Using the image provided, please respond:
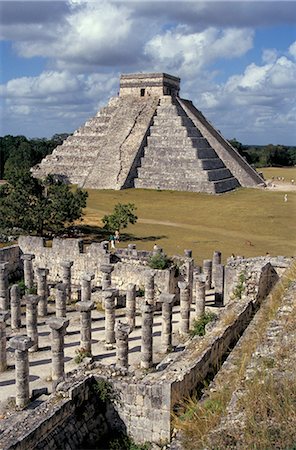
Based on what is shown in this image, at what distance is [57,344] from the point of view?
1238 centimetres

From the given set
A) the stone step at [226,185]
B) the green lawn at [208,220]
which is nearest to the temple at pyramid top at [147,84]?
the stone step at [226,185]

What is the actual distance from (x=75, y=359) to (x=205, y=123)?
5486 centimetres

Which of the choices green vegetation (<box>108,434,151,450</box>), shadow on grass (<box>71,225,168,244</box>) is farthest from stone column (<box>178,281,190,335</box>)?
shadow on grass (<box>71,225,168,244</box>)

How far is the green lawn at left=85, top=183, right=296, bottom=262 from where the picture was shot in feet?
91.2

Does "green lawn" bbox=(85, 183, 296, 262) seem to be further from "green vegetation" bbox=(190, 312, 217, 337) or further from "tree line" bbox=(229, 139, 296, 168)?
"tree line" bbox=(229, 139, 296, 168)

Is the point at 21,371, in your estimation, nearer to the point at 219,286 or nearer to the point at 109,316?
the point at 109,316

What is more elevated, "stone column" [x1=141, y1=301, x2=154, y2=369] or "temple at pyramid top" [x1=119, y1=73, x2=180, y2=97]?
"temple at pyramid top" [x1=119, y1=73, x2=180, y2=97]

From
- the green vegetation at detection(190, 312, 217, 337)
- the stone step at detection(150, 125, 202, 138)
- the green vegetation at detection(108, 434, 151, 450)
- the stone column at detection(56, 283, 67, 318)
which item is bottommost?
the green vegetation at detection(108, 434, 151, 450)

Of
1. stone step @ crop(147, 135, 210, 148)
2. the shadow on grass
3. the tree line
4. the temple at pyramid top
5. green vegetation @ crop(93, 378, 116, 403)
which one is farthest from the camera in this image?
the tree line

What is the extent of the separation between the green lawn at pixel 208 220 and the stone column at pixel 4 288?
31.1ft

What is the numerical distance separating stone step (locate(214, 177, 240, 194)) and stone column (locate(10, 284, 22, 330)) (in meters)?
36.5

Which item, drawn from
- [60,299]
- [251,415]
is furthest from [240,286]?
[251,415]

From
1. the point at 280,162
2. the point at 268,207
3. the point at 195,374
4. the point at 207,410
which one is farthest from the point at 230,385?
the point at 280,162

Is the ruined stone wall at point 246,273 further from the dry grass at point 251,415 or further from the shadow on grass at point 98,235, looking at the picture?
the shadow on grass at point 98,235
